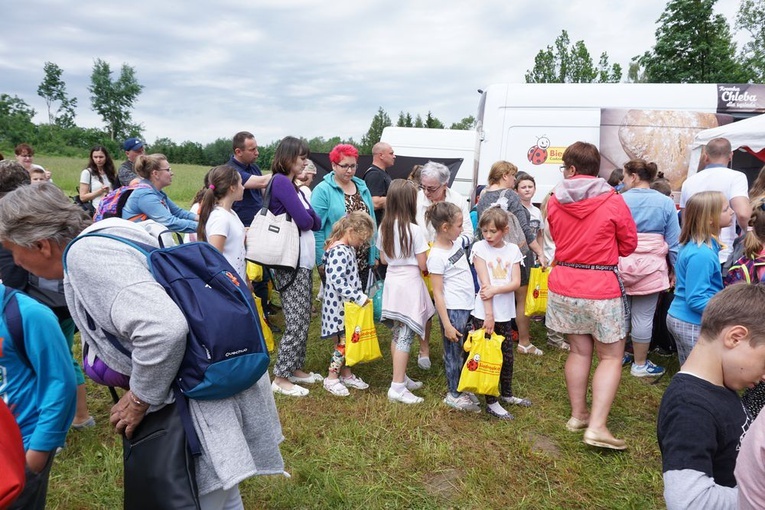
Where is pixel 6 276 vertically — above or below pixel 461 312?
above

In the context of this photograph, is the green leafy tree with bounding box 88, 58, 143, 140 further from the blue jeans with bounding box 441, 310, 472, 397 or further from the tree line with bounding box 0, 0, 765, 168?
the blue jeans with bounding box 441, 310, 472, 397

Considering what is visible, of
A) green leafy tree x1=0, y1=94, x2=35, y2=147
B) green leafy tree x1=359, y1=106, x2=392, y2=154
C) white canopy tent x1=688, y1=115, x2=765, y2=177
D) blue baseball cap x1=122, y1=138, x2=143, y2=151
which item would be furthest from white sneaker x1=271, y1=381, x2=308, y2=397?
green leafy tree x1=0, y1=94, x2=35, y2=147

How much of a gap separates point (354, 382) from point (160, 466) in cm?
288

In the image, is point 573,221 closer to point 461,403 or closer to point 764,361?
point 461,403

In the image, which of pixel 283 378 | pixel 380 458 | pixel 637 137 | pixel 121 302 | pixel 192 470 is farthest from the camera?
pixel 637 137

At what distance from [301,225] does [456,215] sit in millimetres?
1180

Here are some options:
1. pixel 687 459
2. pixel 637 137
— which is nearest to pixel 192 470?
pixel 687 459

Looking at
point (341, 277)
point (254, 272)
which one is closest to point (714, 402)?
point (341, 277)

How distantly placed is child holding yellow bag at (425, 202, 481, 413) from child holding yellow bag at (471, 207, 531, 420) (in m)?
0.10

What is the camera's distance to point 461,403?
3.91 metres

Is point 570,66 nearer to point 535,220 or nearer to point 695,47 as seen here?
point 695,47

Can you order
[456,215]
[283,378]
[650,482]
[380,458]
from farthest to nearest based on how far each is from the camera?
[283,378] → [456,215] → [380,458] → [650,482]

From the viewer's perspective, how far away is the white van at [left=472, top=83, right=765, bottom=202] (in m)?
6.98

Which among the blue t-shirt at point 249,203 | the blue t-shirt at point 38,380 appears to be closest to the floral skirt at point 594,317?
the blue t-shirt at point 38,380
